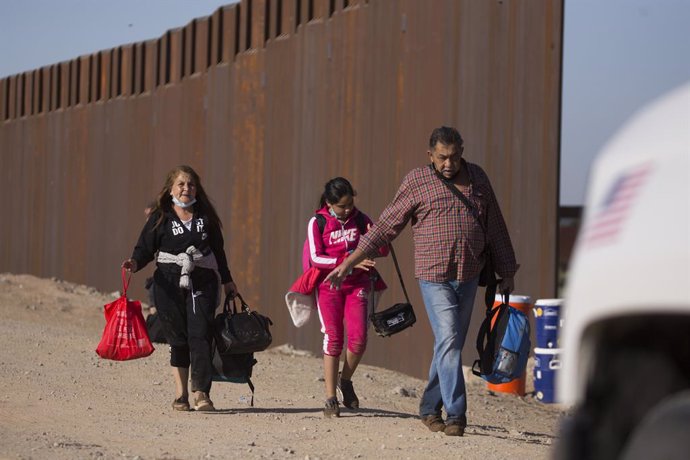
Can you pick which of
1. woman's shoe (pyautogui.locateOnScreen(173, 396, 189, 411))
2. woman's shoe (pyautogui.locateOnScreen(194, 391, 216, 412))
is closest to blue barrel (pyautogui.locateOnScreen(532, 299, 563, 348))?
woman's shoe (pyautogui.locateOnScreen(194, 391, 216, 412))

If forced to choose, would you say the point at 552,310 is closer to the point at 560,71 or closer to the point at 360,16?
the point at 560,71

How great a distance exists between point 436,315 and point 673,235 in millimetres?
5794

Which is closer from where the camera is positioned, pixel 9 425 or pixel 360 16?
pixel 9 425

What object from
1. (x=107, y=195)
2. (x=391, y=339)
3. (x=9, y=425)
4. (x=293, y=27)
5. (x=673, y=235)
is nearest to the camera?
(x=673, y=235)

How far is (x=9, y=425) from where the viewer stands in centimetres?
845

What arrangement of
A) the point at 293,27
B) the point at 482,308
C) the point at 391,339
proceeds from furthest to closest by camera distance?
the point at 293,27, the point at 391,339, the point at 482,308

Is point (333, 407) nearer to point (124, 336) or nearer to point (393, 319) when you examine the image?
point (393, 319)

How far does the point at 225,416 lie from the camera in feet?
30.0

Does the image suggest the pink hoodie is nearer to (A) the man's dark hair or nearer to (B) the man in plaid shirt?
(B) the man in plaid shirt

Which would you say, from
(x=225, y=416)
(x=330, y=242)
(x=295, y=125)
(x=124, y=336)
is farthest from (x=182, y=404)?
(x=295, y=125)

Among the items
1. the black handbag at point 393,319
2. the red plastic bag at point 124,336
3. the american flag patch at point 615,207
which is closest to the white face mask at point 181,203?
the red plastic bag at point 124,336

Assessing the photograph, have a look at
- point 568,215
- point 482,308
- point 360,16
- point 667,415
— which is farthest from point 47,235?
point 667,415

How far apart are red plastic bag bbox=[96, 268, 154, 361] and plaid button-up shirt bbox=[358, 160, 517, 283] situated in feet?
6.85

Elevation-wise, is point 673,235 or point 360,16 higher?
point 360,16
